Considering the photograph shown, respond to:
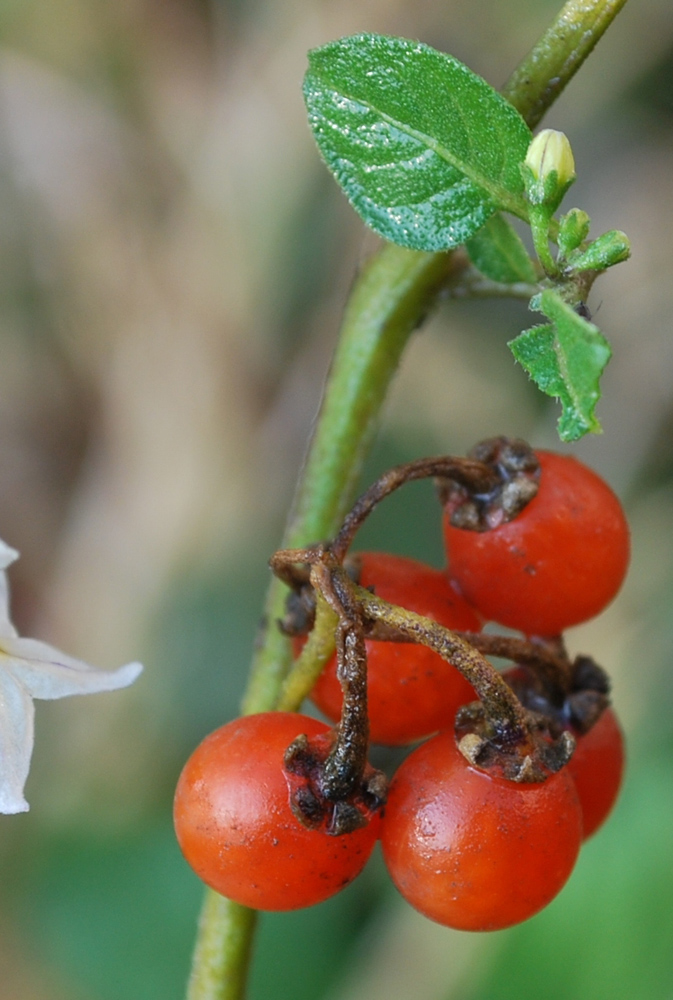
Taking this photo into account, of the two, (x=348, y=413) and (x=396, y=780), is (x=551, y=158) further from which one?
(x=396, y=780)

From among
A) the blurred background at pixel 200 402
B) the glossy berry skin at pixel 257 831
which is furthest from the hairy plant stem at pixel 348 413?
the blurred background at pixel 200 402

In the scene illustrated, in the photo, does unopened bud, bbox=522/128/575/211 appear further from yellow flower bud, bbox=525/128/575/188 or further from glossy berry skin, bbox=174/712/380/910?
glossy berry skin, bbox=174/712/380/910

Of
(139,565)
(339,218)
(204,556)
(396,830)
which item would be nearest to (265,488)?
(204,556)

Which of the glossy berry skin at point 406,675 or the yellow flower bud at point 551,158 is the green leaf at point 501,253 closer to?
the yellow flower bud at point 551,158

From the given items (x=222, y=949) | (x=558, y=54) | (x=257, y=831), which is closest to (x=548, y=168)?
(x=558, y=54)

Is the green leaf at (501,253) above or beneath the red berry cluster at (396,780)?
Result: above

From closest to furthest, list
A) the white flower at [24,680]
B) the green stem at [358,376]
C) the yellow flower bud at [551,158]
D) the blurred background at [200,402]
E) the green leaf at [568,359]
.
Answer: the green leaf at [568,359] → the yellow flower bud at [551,158] → the white flower at [24,680] → the green stem at [358,376] → the blurred background at [200,402]
